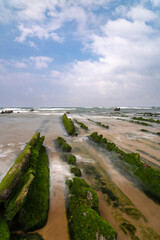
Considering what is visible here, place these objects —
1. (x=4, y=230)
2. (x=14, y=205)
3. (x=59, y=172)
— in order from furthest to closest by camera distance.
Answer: (x=59, y=172) < (x=14, y=205) < (x=4, y=230)

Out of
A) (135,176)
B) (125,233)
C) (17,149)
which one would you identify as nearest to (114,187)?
(135,176)

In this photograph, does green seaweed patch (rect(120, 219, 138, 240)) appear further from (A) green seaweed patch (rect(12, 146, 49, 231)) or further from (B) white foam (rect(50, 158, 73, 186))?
(B) white foam (rect(50, 158, 73, 186))

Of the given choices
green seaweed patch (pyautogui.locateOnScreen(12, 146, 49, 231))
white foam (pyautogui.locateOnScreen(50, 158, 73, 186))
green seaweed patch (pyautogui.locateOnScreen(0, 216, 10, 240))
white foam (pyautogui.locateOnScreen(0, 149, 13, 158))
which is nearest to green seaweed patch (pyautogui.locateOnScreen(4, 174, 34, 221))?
green seaweed patch (pyautogui.locateOnScreen(0, 216, 10, 240))

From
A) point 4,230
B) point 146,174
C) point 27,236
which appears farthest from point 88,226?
point 146,174

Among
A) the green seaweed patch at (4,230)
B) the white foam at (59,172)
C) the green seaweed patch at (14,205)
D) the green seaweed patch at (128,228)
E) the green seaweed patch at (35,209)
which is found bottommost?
the green seaweed patch at (128,228)

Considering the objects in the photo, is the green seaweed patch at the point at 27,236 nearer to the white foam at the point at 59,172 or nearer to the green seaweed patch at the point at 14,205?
the green seaweed patch at the point at 14,205

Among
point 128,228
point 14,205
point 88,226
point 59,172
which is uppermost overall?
point 14,205

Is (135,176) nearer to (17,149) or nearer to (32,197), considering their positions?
(32,197)

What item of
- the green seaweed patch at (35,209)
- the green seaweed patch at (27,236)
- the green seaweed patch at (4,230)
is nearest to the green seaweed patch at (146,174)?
the green seaweed patch at (35,209)

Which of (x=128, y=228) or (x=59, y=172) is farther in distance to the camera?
(x=59, y=172)

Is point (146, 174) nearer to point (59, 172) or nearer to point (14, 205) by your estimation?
point (59, 172)
